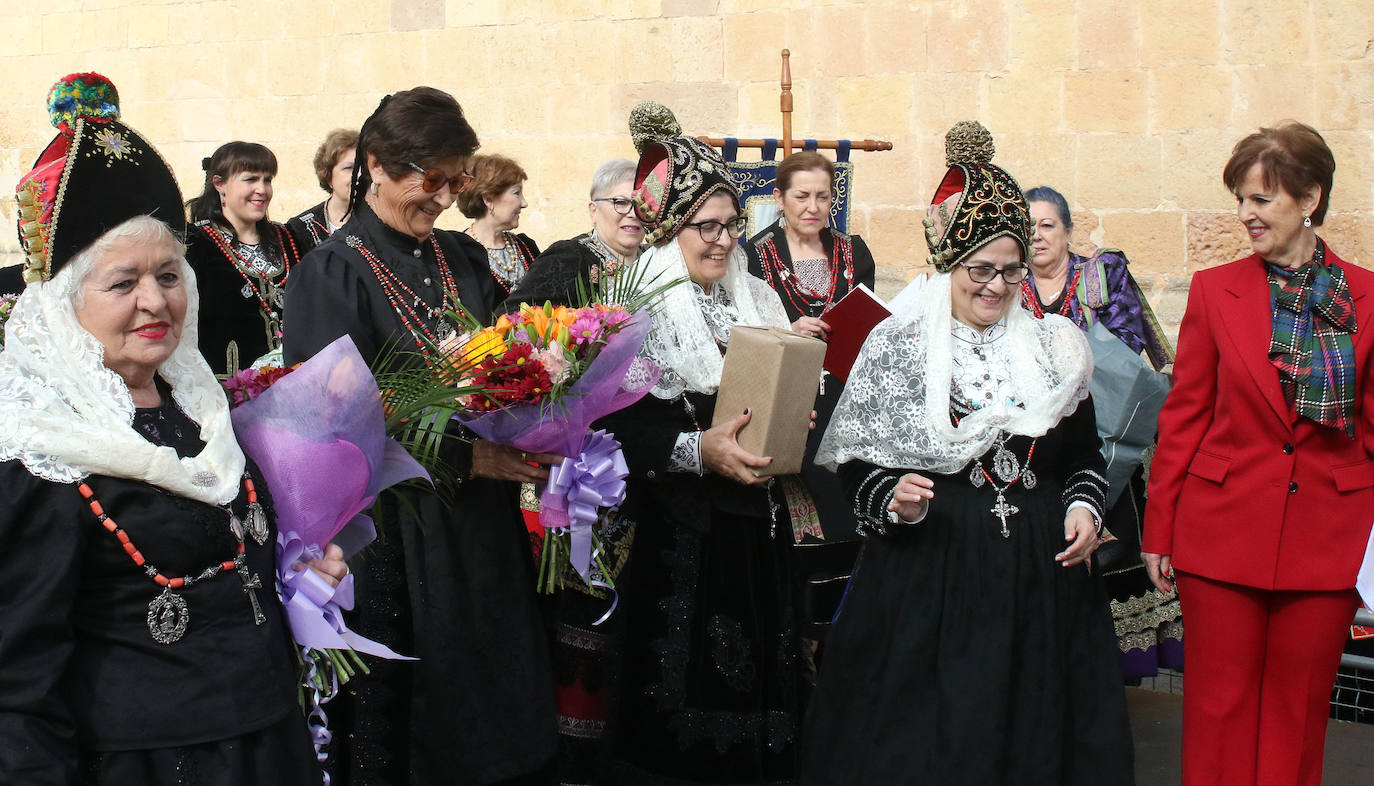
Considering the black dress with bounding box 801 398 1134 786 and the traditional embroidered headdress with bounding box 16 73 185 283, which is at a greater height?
the traditional embroidered headdress with bounding box 16 73 185 283

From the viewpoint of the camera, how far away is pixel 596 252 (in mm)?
4547

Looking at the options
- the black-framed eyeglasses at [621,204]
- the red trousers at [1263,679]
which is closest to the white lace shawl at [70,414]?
the black-framed eyeglasses at [621,204]

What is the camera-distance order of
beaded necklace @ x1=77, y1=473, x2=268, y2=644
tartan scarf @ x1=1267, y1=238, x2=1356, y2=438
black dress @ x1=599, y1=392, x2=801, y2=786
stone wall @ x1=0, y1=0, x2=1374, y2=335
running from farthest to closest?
stone wall @ x1=0, y1=0, x2=1374, y2=335
black dress @ x1=599, y1=392, x2=801, y2=786
tartan scarf @ x1=1267, y1=238, x2=1356, y2=438
beaded necklace @ x1=77, y1=473, x2=268, y2=644

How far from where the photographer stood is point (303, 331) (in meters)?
3.37

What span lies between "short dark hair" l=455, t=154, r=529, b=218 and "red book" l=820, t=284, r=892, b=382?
130 inches

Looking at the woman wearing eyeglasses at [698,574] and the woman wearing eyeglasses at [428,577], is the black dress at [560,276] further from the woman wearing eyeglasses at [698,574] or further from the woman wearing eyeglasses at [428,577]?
the woman wearing eyeglasses at [428,577]

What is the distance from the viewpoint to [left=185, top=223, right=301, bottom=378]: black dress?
235 inches

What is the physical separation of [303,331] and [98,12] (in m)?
8.43

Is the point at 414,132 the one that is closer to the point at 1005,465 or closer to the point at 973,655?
the point at 1005,465

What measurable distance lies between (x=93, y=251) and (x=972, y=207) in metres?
2.24

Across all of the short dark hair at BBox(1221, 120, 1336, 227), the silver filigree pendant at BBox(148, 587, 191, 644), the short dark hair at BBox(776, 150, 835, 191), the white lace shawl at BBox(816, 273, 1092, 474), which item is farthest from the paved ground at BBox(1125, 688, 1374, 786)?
the silver filigree pendant at BBox(148, 587, 191, 644)

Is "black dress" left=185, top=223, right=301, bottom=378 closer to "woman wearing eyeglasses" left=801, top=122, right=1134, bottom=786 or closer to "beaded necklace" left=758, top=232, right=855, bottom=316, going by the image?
"beaded necklace" left=758, top=232, right=855, bottom=316

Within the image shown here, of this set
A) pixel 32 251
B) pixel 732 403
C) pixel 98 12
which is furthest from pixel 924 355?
pixel 98 12

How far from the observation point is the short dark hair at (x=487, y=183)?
714 centimetres
